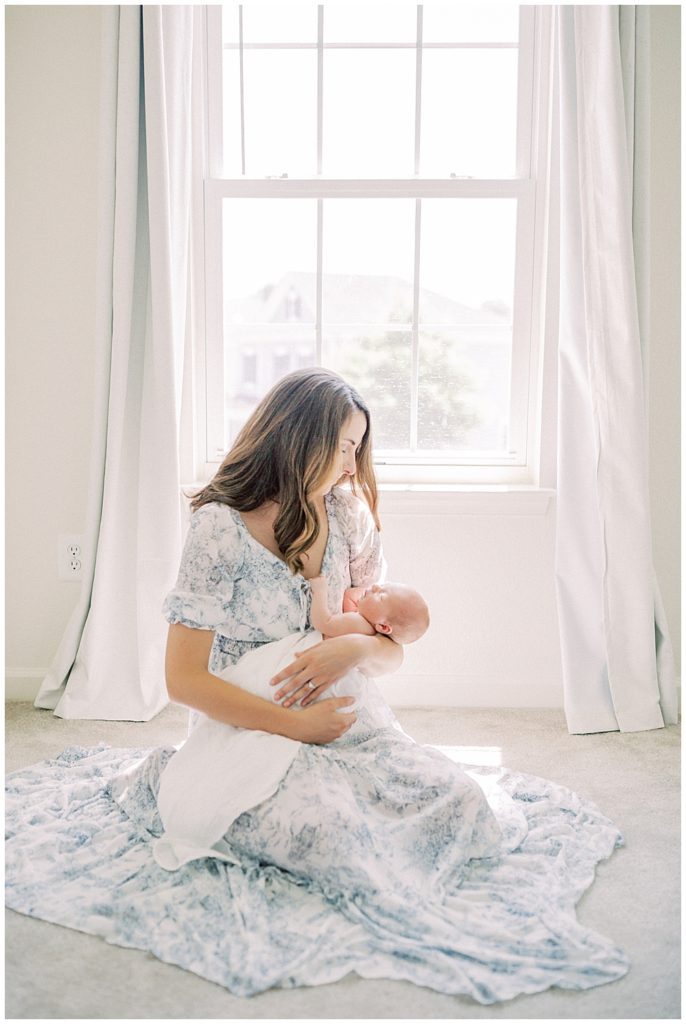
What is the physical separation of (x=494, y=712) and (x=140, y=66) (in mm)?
2105

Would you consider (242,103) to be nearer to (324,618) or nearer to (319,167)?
(319,167)

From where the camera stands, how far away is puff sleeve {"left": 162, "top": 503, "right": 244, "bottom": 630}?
5.61ft

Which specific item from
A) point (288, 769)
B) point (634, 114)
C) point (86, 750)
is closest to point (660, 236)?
point (634, 114)

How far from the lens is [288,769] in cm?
162

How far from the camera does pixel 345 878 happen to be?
4.94 feet

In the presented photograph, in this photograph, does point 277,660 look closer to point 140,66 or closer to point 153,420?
point 153,420

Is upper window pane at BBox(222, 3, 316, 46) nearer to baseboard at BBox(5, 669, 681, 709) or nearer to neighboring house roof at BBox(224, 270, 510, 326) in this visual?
neighboring house roof at BBox(224, 270, 510, 326)

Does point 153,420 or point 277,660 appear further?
point 153,420

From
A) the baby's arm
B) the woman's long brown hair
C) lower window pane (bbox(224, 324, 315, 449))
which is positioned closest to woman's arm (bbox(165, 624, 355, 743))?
the baby's arm

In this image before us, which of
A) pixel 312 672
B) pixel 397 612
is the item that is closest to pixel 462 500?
pixel 397 612

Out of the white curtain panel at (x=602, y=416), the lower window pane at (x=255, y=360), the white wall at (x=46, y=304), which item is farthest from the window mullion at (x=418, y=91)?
the white wall at (x=46, y=304)

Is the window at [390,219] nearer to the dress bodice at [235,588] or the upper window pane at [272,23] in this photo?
the upper window pane at [272,23]

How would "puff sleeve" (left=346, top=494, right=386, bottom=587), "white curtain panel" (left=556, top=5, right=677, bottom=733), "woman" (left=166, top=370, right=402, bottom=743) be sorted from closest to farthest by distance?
"woman" (left=166, top=370, right=402, bottom=743), "puff sleeve" (left=346, top=494, right=386, bottom=587), "white curtain panel" (left=556, top=5, right=677, bottom=733)

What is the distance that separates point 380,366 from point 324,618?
1289mm
